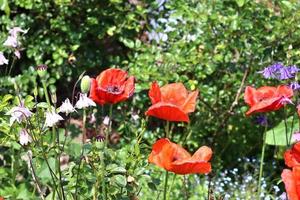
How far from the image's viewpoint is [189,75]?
174 inches

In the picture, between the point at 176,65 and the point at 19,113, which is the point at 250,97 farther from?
the point at 176,65

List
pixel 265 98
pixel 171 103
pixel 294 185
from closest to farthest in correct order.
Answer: pixel 294 185, pixel 171 103, pixel 265 98

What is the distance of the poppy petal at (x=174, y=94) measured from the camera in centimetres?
215

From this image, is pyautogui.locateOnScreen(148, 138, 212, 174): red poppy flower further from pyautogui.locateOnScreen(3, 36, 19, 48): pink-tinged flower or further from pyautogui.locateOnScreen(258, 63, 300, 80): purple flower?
pyautogui.locateOnScreen(3, 36, 19, 48): pink-tinged flower

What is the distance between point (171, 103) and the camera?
210 cm

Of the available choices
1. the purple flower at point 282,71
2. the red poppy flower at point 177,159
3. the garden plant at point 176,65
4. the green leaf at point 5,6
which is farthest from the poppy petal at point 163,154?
the green leaf at point 5,6

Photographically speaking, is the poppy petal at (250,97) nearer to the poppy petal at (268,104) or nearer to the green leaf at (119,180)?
the poppy petal at (268,104)

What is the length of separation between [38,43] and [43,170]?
1399mm

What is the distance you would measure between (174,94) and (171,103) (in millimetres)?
74

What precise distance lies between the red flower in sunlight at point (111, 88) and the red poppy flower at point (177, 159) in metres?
0.20

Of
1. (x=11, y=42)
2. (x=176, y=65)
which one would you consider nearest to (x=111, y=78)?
(x=11, y=42)

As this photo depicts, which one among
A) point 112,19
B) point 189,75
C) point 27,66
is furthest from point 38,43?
point 189,75

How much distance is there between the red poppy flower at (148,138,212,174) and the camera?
1872mm

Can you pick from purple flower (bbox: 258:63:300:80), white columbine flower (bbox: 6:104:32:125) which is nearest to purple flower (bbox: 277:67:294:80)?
purple flower (bbox: 258:63:300:80)
